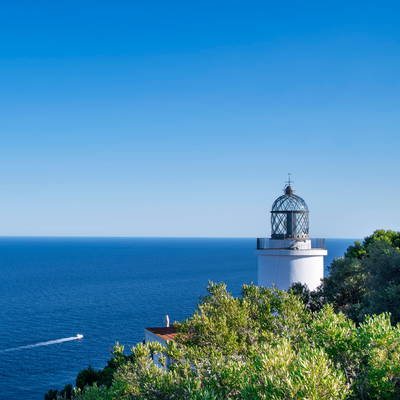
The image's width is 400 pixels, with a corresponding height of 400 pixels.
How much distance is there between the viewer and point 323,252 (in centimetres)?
2459

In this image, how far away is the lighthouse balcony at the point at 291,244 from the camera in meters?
24.7

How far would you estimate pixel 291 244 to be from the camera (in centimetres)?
2477

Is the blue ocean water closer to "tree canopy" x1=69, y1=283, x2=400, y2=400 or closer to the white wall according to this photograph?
the white wall

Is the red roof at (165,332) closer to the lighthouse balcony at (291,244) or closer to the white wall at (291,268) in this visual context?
the white wall at (291,268)

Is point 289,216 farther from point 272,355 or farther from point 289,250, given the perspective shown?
point 272,355

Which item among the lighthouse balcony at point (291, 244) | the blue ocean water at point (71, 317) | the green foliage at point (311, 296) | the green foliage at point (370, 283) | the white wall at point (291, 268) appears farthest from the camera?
the blue ocean water at point (71, 317)

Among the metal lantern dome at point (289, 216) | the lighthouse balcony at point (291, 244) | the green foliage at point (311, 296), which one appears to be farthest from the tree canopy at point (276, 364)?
the metal lantern dome at point (289, 216)

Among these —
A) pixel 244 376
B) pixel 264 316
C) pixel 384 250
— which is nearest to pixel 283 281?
pixel 384 250

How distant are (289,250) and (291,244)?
0.87 meters

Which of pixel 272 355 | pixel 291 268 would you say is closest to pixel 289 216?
pixel 291 268

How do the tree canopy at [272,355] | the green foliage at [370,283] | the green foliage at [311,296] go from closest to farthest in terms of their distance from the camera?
the tree canopy at [272,355], the green foliage at [370,283], the green foliage at [311,296]

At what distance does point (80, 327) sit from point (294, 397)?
6019 centimetres

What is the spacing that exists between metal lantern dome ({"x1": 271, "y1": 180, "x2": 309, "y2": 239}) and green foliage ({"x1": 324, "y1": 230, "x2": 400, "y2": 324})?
3242mm

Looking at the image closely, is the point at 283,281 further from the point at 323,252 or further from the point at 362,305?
the point at 362,305
